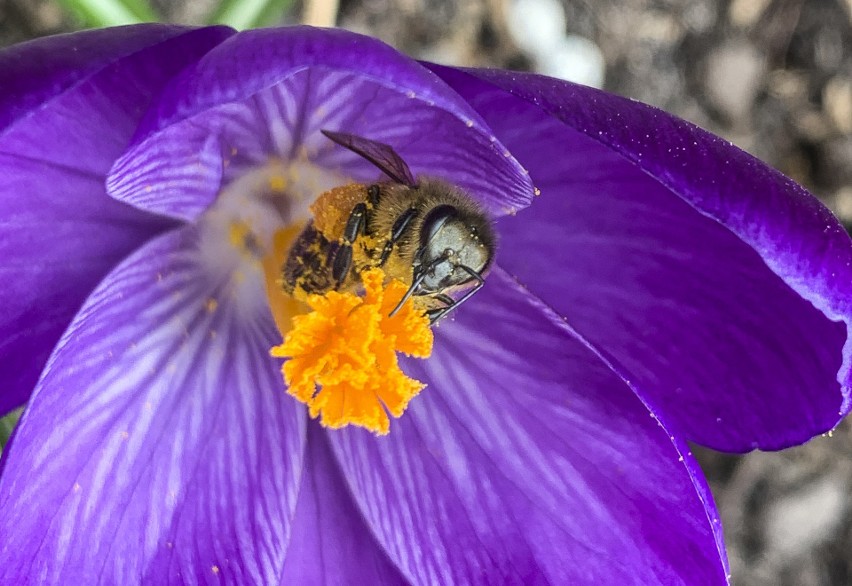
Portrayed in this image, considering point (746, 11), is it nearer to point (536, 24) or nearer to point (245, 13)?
point (536, 24)

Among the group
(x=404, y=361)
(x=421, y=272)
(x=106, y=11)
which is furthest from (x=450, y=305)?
(x=106, y=11)

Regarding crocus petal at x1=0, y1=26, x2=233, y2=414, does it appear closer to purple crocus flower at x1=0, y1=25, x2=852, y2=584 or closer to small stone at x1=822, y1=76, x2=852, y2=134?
purple crocus flower at x1=0, y1=25, x2=852, y2=584

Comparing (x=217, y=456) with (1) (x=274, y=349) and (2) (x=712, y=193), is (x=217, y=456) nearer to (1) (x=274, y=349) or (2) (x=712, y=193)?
(1) (x=274, y=349)

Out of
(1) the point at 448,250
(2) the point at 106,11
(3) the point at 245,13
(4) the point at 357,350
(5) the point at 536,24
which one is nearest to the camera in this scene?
(1) the point at 448,250

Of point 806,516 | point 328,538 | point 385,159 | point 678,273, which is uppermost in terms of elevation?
point 385,159

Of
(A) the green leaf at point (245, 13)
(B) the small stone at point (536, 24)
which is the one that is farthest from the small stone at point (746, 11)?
(A) the green leaf at point (245, 13)
